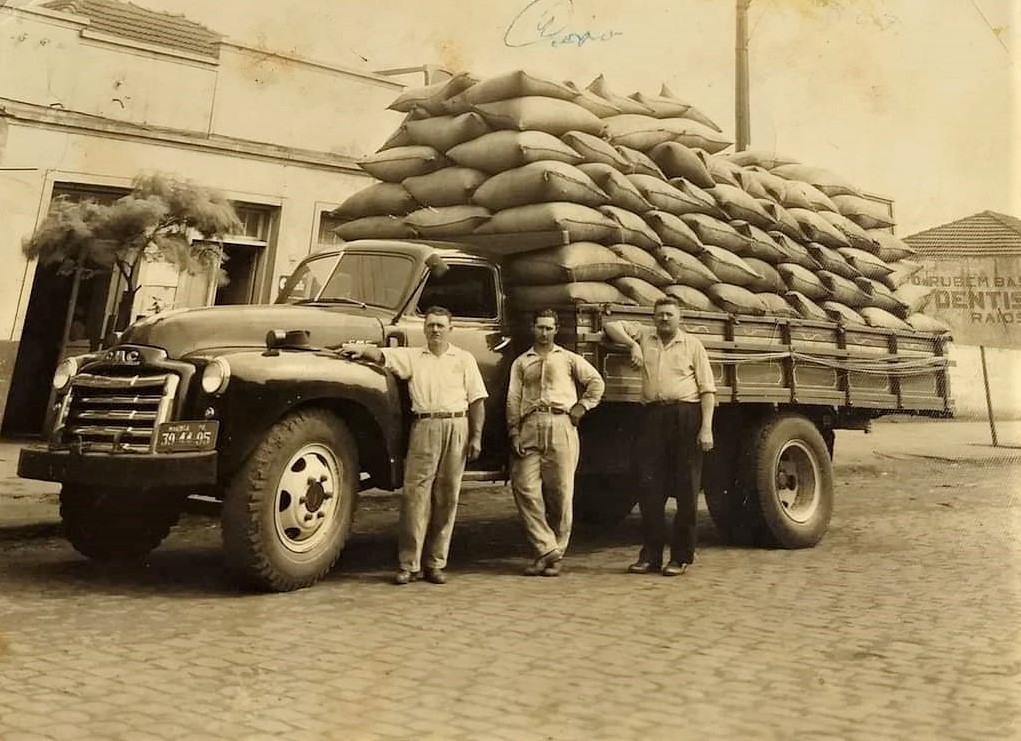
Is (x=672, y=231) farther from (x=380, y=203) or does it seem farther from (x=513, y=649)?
(x=513, y=649)

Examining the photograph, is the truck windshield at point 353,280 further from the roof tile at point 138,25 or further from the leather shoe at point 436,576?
the roof tile at point 138,25

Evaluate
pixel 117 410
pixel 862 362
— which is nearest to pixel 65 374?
pixel 117 410

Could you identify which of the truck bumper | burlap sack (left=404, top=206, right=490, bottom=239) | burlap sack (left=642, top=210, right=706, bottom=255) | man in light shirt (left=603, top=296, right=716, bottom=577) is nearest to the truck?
the truck bumper

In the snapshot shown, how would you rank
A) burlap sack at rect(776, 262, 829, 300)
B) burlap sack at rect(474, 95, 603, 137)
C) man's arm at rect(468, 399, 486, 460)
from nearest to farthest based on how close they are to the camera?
man's arm at rect(468, 399, 486, 460) < burlap sack at rect(474, 95, 603, 137) < burlap sack at rect(776, 262, 829, 300)

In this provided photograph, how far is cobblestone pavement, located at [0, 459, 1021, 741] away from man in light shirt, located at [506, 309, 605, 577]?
291 mm

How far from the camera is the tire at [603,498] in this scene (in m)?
7.03

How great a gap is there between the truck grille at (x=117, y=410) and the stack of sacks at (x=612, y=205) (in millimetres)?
2526

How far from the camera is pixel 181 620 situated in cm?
369

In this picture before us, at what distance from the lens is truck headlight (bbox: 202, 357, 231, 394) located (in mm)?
4086

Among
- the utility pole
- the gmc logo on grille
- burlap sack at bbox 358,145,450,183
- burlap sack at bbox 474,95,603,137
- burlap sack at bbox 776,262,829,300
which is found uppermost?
the utility pole

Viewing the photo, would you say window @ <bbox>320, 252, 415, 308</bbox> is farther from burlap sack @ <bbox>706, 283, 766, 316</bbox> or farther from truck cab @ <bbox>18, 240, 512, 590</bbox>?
burlap sack @ <bbox>706, 283, 766, 316</bbox>

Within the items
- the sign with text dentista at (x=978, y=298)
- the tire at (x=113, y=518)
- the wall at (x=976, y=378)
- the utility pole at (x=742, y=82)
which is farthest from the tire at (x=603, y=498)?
the wall at (x=976, y=378)

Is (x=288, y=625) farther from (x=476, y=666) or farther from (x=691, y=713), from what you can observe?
(x=691, y=713)

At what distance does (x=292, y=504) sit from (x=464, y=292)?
1.88 metres
